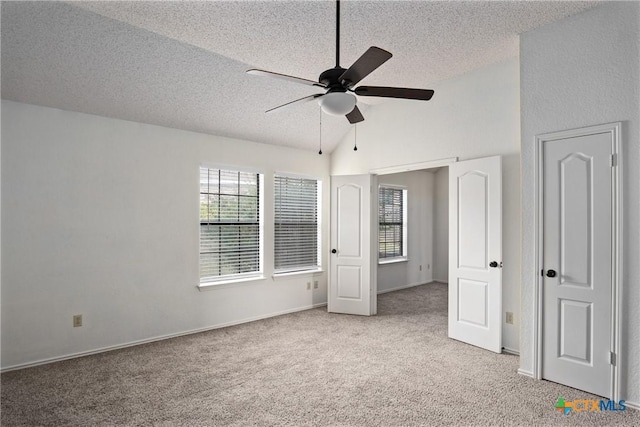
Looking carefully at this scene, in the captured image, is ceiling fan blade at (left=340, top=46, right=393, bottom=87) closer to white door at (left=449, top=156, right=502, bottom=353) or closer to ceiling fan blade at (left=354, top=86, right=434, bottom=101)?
ceiling fan blade at (left=354, top=86, right=434, bottom=101)

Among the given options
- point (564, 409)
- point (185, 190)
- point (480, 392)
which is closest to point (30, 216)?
point (185, 190)

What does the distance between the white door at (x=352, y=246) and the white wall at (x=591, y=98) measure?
2256 mm

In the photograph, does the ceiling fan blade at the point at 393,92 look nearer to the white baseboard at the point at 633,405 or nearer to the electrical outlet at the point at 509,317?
the electrical outlet at the point at 509,317

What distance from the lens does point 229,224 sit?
4.85 m

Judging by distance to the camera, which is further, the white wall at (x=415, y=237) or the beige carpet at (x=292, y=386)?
the white wall at (x=415, y=237)

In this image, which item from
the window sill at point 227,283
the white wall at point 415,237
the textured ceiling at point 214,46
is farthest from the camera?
the white wall at point 415,237

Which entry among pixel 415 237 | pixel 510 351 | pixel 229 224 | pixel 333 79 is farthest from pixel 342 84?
pixel 415 237

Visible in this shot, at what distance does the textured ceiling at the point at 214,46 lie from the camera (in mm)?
2752

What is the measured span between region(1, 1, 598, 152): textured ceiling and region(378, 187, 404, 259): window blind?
9.69 feet

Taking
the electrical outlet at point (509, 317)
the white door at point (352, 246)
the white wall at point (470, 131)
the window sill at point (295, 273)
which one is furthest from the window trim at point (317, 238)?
the electrical outlet at point (509, 317)

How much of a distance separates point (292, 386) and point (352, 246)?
2596 millimetres

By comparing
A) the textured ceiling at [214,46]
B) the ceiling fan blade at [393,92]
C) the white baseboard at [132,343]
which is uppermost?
the textured ceiling at [214,46]

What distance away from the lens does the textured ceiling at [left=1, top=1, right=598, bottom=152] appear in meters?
2.75

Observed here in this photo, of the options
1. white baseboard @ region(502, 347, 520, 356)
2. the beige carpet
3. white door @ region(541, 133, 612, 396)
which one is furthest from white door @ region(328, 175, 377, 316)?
white door @ region(541, 133, 612, 396)
